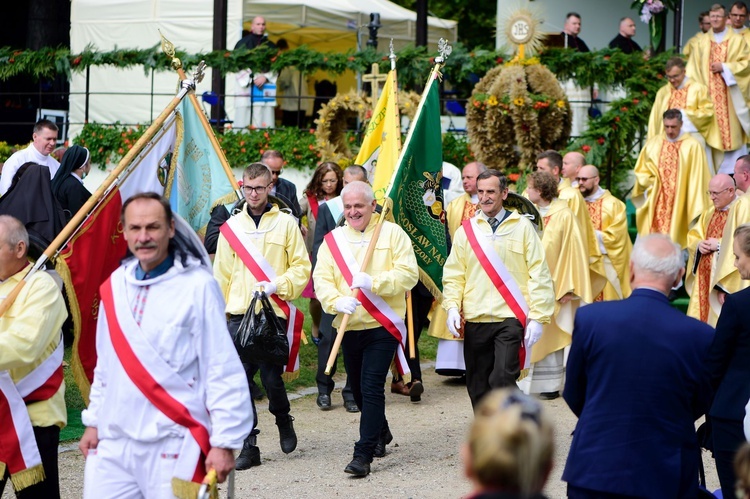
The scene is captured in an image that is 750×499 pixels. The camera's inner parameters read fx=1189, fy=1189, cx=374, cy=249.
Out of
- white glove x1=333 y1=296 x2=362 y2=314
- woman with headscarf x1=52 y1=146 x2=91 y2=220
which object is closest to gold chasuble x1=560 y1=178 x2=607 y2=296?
white glove x1=333 y1=296 x2=362 y2=314

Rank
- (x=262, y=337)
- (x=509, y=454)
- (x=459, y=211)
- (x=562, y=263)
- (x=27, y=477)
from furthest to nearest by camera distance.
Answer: (x=459, y=211) → (x=562, y=263) → (x=262, y=337) → (x=27, y=477) → (x=509, y=454)

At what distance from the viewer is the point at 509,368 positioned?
7734mm

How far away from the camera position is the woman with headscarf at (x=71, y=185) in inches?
396

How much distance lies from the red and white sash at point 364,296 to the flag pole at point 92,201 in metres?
1.37

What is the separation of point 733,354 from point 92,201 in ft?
11.7

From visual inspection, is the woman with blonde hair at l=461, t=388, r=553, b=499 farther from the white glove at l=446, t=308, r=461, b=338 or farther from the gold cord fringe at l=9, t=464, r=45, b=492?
the white glove at l=446, t=308, r=461, b=338

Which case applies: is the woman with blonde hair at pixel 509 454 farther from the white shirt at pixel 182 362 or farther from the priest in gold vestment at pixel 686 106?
the priest in gold vestment at pixel 686 106

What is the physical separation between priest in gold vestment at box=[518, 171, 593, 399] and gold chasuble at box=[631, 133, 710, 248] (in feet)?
10.5

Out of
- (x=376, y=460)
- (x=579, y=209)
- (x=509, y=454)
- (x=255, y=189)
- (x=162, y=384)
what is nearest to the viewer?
(x=509, y=454)

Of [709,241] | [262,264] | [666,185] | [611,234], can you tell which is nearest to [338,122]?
[666,185]

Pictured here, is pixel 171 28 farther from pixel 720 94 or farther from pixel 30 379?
pixel 30 379

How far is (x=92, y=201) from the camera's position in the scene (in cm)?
671

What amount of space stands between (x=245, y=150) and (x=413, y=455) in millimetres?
7776

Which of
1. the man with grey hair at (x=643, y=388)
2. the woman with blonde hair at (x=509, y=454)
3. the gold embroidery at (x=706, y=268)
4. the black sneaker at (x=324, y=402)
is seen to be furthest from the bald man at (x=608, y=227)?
the woman with blonde hair at (x=509, y=454)
